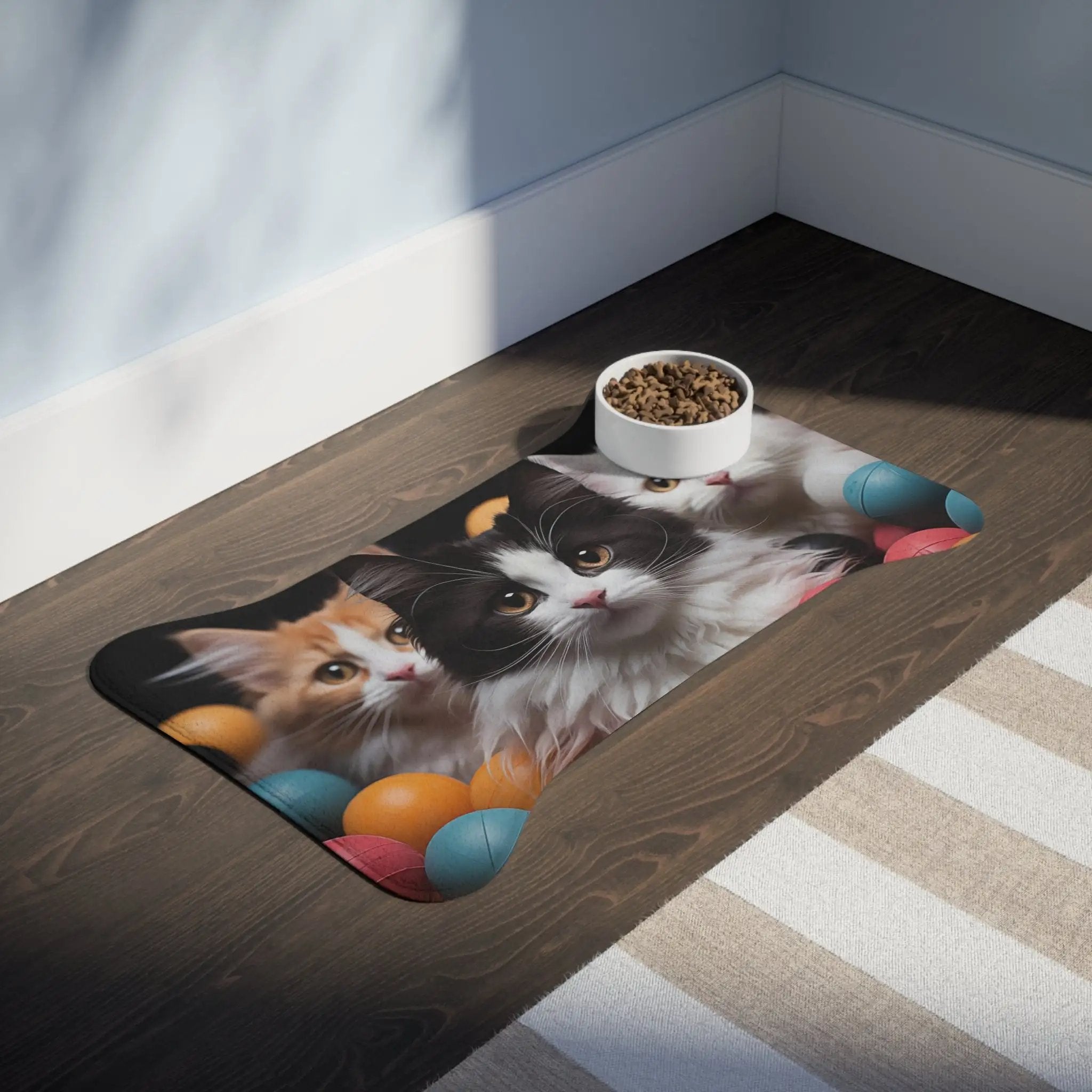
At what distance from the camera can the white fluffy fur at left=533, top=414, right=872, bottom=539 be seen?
2297 mm

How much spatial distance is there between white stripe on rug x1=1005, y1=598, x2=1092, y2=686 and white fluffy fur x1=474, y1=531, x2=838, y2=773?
28cm

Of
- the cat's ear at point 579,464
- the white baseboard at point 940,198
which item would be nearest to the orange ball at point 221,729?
the cat's ear at point 579,464

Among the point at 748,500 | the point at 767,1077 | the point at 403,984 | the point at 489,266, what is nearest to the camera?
the point at 767,1077

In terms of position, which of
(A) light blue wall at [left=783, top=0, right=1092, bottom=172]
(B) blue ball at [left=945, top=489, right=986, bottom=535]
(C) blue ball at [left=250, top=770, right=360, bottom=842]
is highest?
(A) light blue wall at [left=783, top=0, right=1092, bottom=172]

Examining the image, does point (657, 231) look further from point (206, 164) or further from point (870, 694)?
point (870, 694)

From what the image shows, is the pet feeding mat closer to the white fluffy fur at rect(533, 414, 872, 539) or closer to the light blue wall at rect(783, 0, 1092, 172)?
the white fluffy fur at rect(533, 414, 872, 539)

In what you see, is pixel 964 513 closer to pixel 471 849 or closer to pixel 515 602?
pixel 515 602

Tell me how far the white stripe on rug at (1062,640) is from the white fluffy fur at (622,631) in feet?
0.93

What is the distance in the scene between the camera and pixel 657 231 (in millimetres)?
2957

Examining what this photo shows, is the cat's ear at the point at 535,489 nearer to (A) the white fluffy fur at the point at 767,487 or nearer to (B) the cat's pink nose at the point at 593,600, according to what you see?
(A) the white fluffy fur at the point at 767,487

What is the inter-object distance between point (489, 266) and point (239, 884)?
4.21ft

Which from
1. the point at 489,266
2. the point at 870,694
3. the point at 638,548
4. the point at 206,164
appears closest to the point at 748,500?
the point at 638,548

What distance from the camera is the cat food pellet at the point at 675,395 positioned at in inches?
94.1

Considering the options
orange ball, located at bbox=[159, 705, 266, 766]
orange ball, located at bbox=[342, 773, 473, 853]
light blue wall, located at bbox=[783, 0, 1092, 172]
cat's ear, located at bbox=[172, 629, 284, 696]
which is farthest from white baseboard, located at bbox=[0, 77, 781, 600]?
orange ball, located at bbox=[342, 773, 473, 853]
